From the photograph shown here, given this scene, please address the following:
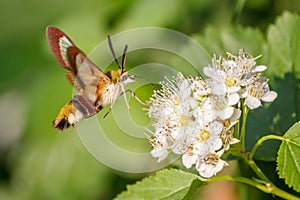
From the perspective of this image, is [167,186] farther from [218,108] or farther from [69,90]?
[69,90]

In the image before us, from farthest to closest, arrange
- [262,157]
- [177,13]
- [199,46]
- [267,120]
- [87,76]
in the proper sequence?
1. [177,13]
2. [199,46]
3. [267,120]
4. [262,157]
5. [87,76]

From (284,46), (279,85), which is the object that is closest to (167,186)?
(279,85)

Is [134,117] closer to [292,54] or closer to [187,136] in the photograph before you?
[292,54]

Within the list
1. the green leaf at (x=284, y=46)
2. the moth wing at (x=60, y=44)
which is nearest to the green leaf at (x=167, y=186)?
the moth wing at (x=60, y=44)

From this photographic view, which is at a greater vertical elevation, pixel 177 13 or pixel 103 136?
pixel 177 13

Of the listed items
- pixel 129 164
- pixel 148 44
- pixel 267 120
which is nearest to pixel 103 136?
pixel 129 164

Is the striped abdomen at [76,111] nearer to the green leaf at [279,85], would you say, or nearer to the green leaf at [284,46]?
the green leaf at [279,85]

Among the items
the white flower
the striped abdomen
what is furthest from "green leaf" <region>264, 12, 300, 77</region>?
the striped abdomen
